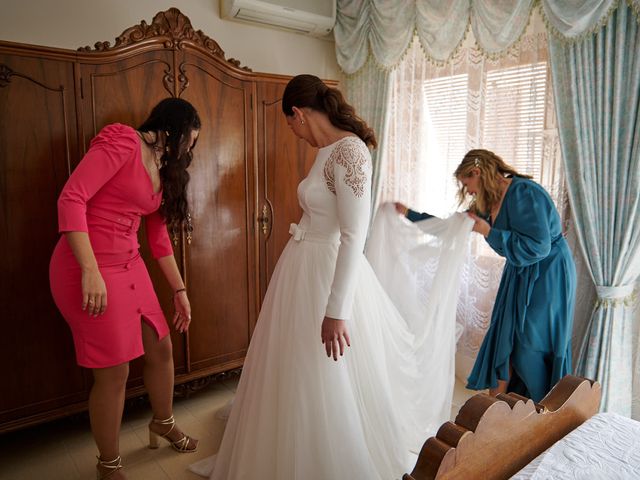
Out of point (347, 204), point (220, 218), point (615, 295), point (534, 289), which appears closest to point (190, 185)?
point (220, 218)

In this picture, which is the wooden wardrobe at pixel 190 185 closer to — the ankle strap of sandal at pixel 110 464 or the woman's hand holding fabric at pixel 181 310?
the woman's hand holding fabric at pixel 181 310

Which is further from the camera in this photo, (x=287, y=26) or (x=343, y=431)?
(x=287, y=26)

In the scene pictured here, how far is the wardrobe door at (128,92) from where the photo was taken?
2127mm

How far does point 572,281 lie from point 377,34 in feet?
6.24

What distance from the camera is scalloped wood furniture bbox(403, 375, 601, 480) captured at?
101 centimetres

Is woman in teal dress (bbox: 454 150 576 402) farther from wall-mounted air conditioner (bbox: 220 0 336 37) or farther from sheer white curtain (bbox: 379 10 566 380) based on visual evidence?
wall-mounted air conditioner (bbox: 220 0 336 37)

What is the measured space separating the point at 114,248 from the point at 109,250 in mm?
20

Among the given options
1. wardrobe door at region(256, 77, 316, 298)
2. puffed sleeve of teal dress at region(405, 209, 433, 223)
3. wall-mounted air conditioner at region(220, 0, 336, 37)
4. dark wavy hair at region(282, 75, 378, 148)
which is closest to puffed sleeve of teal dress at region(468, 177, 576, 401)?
puffed sleeve of teal dress at region(405, 209, 433, 223)

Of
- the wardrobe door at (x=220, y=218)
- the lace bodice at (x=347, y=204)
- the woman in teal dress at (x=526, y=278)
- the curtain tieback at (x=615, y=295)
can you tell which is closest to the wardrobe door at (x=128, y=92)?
the wardrobe door at (x=220, y=218)

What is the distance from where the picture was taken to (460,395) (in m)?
2.81

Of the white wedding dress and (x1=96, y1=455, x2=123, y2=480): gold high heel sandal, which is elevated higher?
the white wedding dress

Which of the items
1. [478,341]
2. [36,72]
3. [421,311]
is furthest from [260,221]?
[478,341]

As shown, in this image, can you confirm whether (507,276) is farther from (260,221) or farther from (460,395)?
(260,221)

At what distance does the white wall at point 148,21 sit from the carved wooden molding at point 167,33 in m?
0.38
